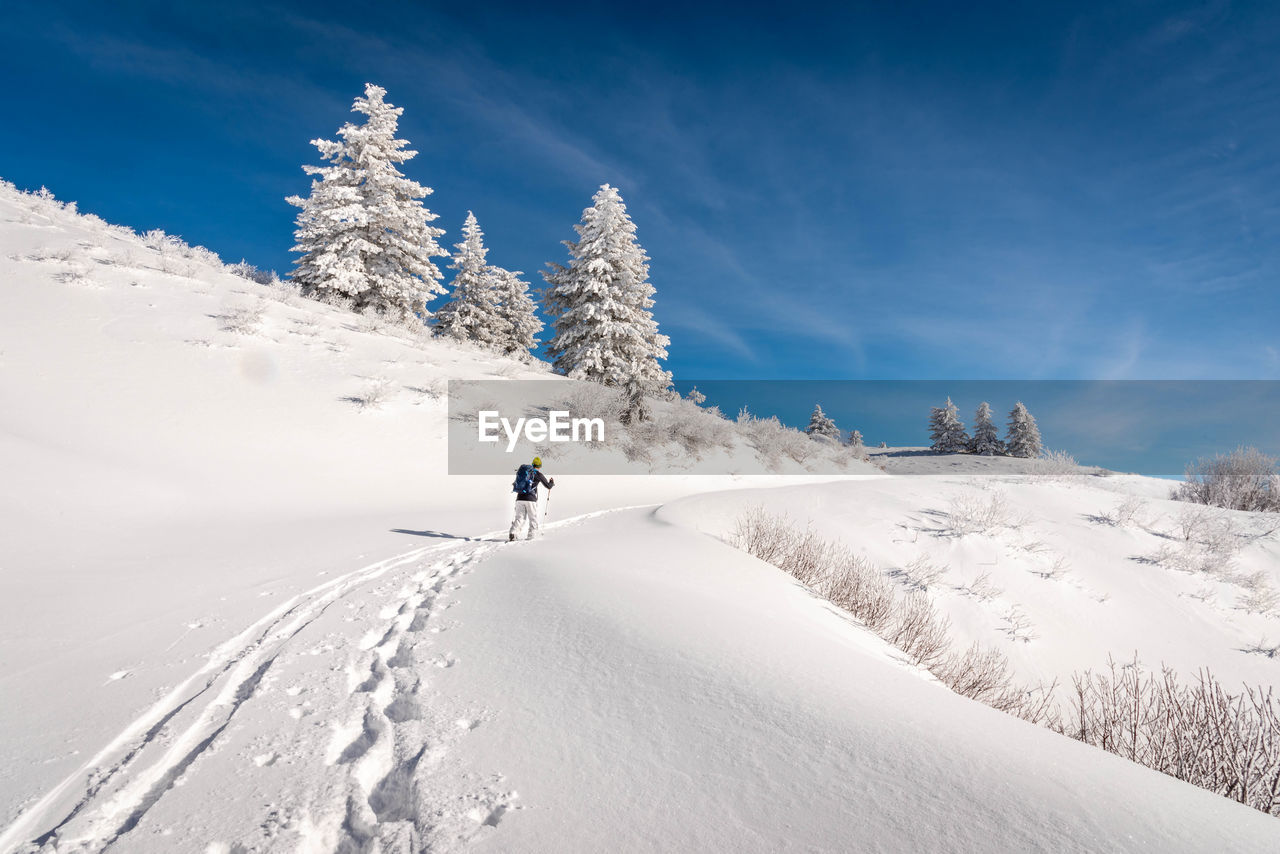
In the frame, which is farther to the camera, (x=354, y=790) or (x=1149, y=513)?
(x=1149, y=513)

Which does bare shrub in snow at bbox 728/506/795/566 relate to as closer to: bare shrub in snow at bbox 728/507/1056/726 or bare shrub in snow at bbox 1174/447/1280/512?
bare shrub in snow at bbox 728/507/1056/726

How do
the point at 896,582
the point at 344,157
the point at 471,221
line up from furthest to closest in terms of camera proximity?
the point at 471,221 → the point at 344,157 → the point at 896,582

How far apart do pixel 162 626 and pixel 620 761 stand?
13.0ft

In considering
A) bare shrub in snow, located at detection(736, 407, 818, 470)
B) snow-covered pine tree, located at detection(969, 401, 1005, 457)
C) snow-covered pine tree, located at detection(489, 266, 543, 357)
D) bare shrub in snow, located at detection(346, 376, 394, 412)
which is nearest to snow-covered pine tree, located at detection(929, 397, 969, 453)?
snow-covered pine tree, located at detection(969, 401, 1005, 457)

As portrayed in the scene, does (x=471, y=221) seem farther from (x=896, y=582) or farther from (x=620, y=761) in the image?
(x=620, y=761)

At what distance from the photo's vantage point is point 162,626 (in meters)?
3.96

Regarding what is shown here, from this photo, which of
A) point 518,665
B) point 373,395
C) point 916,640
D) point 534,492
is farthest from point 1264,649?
point 373,395

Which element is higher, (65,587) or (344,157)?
(344,157)

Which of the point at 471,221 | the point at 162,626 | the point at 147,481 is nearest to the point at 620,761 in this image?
the point at 162,626

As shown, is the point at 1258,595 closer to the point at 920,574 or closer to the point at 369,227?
the point at 920,574

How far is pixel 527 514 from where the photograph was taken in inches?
331

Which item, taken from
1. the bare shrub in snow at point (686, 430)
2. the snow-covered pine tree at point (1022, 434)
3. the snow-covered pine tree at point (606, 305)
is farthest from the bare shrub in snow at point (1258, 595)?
the snow-covered pine tree at point (1022, 434)

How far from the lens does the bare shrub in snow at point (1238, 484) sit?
42.1ft

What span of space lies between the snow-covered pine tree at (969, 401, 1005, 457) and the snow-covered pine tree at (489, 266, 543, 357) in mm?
33649
